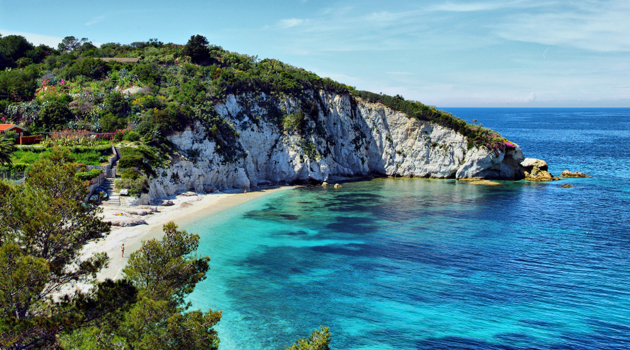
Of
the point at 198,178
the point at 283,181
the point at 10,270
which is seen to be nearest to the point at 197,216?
the point at 198,178

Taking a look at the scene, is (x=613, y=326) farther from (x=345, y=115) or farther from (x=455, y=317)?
(x=345, y=115)

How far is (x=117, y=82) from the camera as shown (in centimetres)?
6781

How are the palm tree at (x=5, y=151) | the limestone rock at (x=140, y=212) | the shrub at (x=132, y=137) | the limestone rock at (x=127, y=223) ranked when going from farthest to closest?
1. the shrub at (x=132, y=137)
2. the limestone rock at (x=140, y=212)
3. the palm tree at (x=5, y=151)
4. the limestone rock at (x=127, y=223)

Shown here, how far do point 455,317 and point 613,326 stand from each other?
345 inches

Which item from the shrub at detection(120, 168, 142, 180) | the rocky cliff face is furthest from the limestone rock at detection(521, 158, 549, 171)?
the shrub at detection(120, 168, 142, 180)

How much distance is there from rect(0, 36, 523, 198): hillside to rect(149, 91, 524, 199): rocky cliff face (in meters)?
0.18

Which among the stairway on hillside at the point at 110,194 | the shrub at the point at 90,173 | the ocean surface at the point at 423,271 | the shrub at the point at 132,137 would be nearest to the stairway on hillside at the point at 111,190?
the stairway on hillside at the point at 110,194

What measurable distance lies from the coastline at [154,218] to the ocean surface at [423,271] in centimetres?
314

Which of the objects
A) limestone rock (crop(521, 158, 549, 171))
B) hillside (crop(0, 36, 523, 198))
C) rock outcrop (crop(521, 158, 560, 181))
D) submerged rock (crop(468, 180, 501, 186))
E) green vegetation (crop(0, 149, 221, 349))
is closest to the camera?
green vegetation (crop(0, 149, 221, 349))

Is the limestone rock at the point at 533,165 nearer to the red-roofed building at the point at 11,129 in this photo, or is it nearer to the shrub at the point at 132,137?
the shrub at the point at 132,137

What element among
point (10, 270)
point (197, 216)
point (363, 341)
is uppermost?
point (10, 270)

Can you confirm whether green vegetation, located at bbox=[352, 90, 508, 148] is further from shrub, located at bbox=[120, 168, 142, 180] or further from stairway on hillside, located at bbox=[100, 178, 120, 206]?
stairway on hillside, located at bbox=[100, 178, 120, 206]

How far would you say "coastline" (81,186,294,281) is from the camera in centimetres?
3153

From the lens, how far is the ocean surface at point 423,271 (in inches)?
906
